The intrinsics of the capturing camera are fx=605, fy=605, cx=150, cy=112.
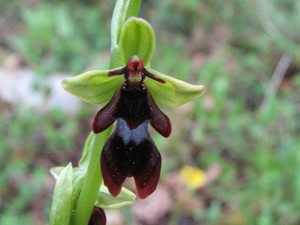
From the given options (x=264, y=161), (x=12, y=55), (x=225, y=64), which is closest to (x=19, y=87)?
(x=12, y=55)

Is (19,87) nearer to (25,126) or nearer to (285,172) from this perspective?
(25,126)

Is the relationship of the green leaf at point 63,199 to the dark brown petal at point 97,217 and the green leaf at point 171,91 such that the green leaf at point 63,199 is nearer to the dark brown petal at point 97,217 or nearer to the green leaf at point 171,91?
the dark brown petal at point 97,217

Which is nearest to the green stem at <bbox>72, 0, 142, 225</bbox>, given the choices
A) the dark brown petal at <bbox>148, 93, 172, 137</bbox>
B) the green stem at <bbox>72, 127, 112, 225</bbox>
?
the green stem at <bbox>72, 127, 112, 225</bbox>

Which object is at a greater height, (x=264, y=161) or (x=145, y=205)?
(x=264, y=161)

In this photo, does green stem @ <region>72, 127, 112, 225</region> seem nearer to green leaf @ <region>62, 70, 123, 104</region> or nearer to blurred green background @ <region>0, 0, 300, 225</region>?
green leaf @ <region>62, 70, 123, 104</region>

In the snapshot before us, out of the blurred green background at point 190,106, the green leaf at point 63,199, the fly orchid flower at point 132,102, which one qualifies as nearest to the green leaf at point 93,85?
the fly orchid flower at point 132,102

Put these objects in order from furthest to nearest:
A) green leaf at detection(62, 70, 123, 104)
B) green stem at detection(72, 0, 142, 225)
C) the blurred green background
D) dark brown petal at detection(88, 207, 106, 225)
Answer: the blurred green background
dark brown petal at detection(88, 207, 106, 225)
green stem at detection(72, 0, 142, 225)
green leaf at detection(62, 70, 123, 104)

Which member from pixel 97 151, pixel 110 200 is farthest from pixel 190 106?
pixel 97 151

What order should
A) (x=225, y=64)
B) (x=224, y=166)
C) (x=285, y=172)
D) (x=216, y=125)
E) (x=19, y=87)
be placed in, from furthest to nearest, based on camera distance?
(x=225, y=64), (x=19, y=87), (x=216, y=125), (x=224, y=166), (x=285, y=172)
